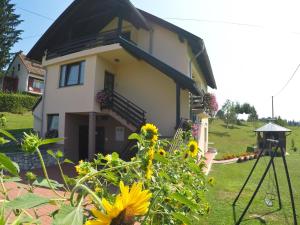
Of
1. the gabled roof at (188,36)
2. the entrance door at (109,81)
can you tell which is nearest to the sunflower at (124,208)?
the gabled roof at (188,36)

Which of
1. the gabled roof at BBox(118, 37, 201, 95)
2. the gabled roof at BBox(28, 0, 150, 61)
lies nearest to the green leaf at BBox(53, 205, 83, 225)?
the gabled roof at BBox(118, 37, 201, 95)

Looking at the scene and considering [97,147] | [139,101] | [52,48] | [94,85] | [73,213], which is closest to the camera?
[73,213]

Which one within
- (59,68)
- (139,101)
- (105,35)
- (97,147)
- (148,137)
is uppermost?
(105,35)

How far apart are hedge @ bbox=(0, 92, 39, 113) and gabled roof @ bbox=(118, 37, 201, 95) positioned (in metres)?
20.9

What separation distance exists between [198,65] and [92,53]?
23.9ft

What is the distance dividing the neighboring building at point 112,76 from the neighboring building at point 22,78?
22.5m

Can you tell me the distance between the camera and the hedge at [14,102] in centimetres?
2916

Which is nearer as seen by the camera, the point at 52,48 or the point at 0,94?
the point at 52,48

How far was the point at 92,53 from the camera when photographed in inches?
539

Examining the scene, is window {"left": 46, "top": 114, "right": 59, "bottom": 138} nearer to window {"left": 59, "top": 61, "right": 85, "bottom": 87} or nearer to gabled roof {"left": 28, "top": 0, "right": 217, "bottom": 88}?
window {"left": 59, "top": 61, "right": 85, "bottom": 87}

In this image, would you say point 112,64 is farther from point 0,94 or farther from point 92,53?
point 0,94

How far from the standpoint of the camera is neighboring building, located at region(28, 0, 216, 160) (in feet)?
44.2

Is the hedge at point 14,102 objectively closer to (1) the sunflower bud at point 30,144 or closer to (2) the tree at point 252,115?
(1) the sunflower bud at point 30,144

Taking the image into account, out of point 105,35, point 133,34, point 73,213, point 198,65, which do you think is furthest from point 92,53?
point 73,213
